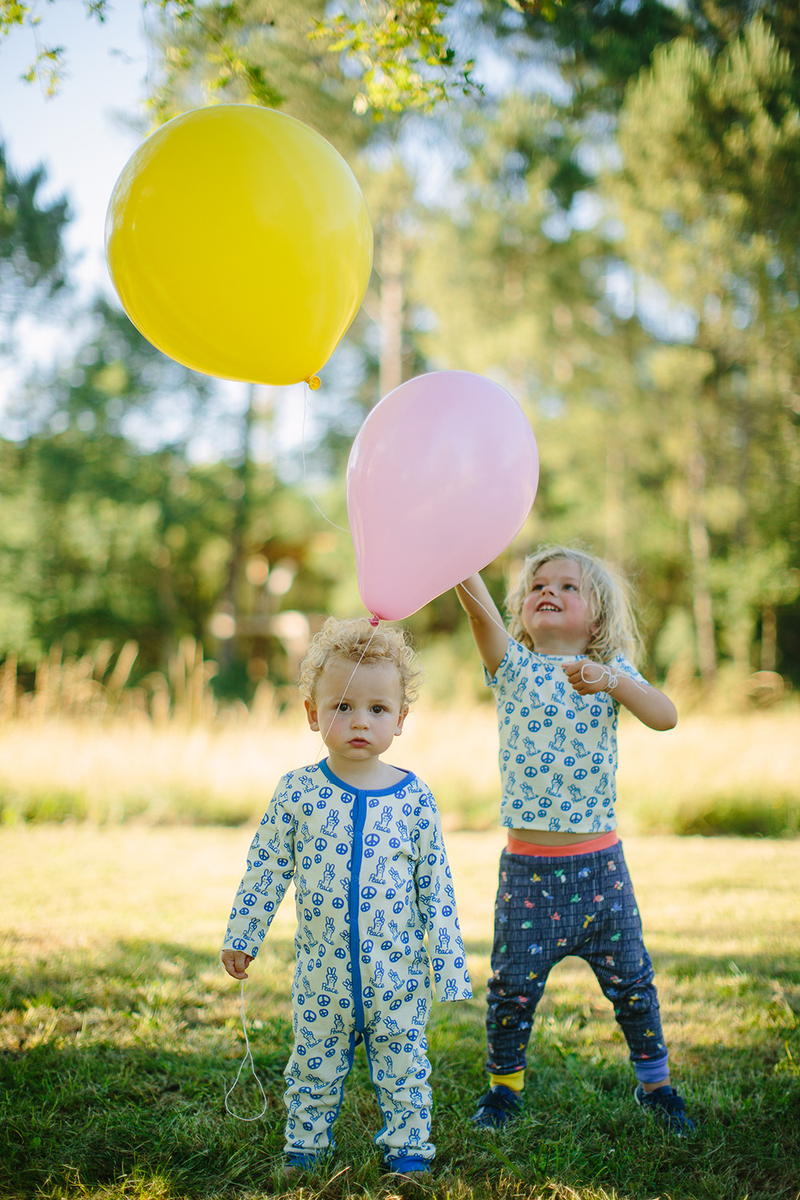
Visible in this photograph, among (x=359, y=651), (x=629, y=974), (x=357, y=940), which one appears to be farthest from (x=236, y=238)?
(x=629, y=974)

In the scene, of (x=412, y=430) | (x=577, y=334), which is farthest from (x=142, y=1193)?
(x=577, y=334)

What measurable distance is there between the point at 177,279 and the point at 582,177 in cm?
1047

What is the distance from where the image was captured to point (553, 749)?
7.16ft

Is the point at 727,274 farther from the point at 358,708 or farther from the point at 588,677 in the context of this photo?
the point at 358,708

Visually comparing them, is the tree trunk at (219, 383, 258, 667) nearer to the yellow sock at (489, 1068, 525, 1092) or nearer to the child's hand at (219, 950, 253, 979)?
the yellow sock at (489, 1068, 525, 1092)

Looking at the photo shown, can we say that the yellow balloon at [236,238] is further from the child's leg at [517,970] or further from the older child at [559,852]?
the child's leg at [517,970]

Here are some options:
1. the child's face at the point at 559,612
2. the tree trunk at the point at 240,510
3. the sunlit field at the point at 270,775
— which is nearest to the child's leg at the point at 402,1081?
the child's face at the point at 559,612

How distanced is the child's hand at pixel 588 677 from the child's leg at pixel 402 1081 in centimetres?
80

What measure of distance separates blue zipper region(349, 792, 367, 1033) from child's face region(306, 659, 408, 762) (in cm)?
15

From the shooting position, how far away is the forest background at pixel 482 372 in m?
5.45

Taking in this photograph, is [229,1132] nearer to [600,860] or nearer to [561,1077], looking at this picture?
[561,1077]

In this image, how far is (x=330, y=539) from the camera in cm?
2130

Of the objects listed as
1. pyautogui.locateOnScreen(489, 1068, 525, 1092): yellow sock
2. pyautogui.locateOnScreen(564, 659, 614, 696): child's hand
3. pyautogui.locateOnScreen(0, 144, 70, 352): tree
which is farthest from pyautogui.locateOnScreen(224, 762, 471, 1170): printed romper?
pyautogui.locateOnScreen(0, 144, 70, 352): tree

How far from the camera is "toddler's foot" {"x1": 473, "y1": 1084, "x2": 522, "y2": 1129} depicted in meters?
2.02
